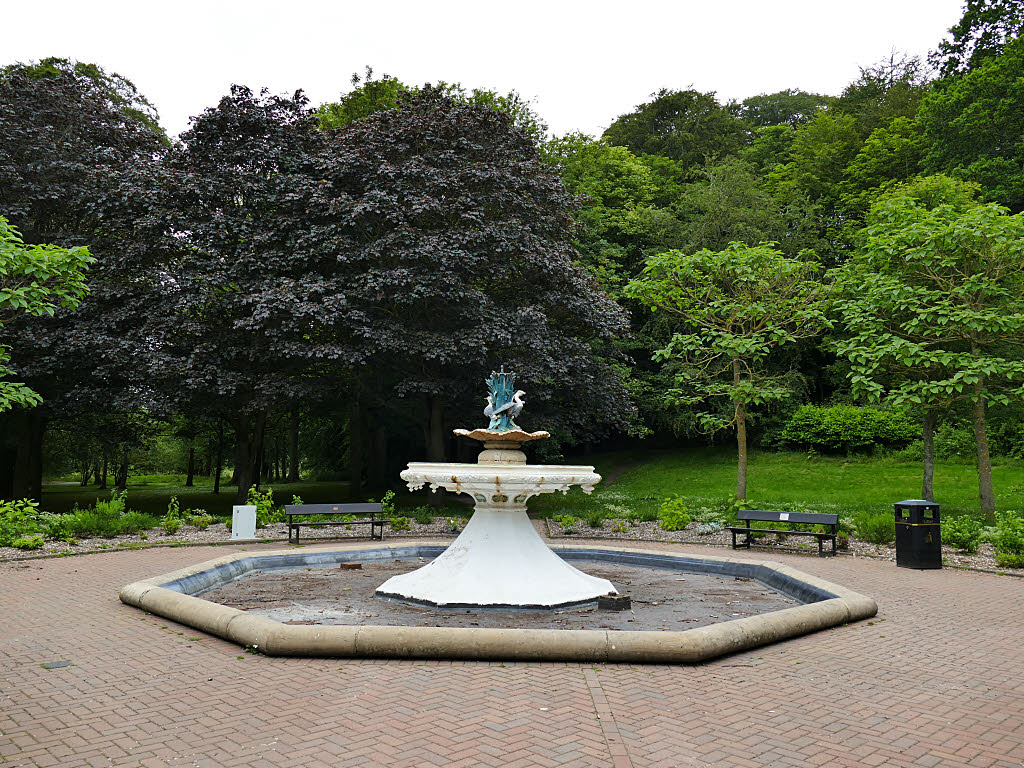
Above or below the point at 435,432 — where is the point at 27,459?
below

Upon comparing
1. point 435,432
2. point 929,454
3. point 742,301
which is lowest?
point 929,454

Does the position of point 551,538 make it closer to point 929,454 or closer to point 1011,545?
point 1011,545

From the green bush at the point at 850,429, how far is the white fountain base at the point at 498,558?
2432 centimetres

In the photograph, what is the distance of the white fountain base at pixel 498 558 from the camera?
896 centimetres

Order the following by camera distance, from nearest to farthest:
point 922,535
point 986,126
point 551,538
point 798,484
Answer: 1. point 922,535
2. point 551,538
3. point 798,484
4. point 986,126

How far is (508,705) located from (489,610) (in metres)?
3.52

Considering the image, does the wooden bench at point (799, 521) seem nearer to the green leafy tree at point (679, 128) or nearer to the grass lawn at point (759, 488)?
the grass lawn at point (759, 488)

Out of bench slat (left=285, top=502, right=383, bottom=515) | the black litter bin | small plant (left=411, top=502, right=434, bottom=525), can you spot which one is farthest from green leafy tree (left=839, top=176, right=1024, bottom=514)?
bench slat (left=285, top=502, right=383, bottom=515)

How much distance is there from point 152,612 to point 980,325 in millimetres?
16135

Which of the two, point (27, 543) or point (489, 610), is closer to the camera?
point (489, 610)

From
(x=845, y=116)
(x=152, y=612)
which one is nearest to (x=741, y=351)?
(x=152, y=612)

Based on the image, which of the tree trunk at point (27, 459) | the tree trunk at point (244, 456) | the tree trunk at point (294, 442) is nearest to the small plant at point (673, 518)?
the tree trunk at point (244, 456)

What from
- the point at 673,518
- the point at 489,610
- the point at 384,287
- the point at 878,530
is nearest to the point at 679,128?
the point at 384,287

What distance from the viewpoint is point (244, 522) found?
52.2 feet
